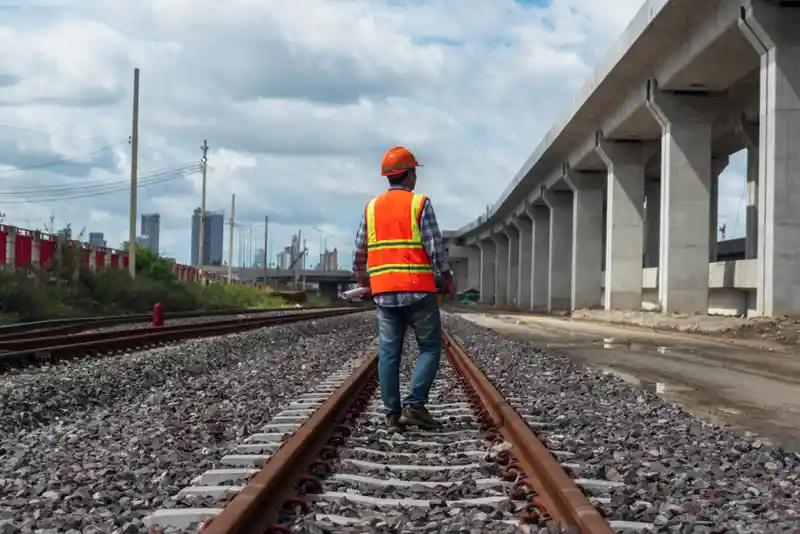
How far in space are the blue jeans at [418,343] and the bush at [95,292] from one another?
66.2 ft

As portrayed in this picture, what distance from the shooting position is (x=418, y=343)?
6.79m

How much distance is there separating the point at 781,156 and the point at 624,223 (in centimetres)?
1770

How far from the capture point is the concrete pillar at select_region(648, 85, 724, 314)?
97.6 ft

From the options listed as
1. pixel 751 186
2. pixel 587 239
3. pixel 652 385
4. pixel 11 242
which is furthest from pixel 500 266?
pixel 652 385

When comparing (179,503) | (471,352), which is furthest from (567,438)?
(471,352)

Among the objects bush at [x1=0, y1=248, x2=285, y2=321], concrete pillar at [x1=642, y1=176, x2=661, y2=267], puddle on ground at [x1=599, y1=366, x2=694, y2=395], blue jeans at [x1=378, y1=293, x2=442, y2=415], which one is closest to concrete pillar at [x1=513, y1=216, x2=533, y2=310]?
concrete pillar at [x1=642, y1=176, x2=661, y2=267]

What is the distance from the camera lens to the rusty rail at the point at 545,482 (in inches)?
146

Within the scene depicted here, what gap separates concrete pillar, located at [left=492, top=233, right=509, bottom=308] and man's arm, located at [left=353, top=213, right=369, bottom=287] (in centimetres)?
7876

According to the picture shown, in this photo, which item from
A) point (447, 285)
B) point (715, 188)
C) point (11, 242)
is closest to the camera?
point (447, 285)

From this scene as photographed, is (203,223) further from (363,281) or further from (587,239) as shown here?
(363,281)

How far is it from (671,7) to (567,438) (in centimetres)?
2077

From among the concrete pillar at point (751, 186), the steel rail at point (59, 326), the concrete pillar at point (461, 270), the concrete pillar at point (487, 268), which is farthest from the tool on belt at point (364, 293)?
the concrete pillar at point (461, 270)

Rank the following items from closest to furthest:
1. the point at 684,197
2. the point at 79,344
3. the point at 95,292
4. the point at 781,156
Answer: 1. the point at 79,344
2. the point at 781,156
3. the point at 684,197
4. the point at 95,292

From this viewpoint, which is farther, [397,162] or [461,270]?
[461,270]
